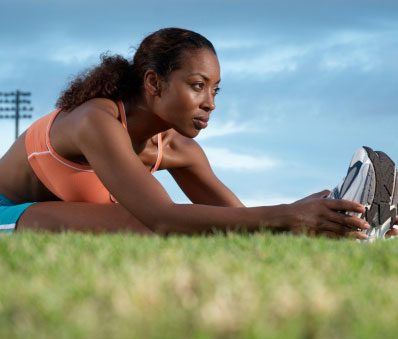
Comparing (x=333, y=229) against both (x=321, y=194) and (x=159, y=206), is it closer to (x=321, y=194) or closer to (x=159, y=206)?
(x=159, y=206)

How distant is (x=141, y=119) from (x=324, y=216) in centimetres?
174

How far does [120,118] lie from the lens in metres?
5.98

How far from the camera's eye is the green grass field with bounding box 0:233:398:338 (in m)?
2.26

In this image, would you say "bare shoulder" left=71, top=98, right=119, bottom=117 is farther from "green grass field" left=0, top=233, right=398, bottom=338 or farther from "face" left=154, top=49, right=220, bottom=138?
"green grass field" left=0, top=233, right=398, bottom=338

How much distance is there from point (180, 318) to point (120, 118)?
12.4ft

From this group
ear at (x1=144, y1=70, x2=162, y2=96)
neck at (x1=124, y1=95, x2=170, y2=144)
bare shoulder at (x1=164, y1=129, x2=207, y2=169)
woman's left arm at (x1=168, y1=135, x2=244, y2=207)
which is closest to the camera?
ear at (x1=144, y1=70, x2=162, y2=96)

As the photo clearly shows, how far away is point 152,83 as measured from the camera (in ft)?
19.0

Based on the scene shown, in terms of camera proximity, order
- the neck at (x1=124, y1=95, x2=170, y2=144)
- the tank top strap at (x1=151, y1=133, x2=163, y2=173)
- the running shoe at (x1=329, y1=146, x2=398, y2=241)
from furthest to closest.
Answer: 1. the tank top strap at (x1=151, y1=133, x2=163, y2=173)
2. the neck at (x1=124, y1=95, x2=170, y2=144)
3. the running shoe at (x1=329, y1=146, x2=398, y2=241)

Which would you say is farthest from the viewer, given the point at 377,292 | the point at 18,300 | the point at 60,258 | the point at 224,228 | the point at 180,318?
the point at 224,228

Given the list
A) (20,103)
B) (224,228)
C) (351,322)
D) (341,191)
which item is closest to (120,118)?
(224,228)

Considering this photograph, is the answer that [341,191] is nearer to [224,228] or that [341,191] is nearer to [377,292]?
[224,228]

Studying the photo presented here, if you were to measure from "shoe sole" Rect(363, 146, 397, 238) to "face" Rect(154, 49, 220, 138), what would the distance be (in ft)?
3.94

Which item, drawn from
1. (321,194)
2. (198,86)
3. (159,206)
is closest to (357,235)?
(321,194)

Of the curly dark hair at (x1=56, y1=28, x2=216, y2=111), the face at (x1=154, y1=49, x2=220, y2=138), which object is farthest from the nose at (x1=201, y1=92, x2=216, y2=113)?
the curly dark hair at (x1=56, y1=28, x2=216, y2=111)
